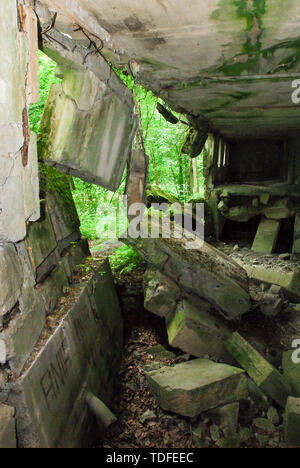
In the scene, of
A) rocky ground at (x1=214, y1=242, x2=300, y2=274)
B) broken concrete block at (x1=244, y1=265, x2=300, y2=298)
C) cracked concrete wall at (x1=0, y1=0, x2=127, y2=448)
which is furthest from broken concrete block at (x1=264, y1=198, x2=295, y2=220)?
cracked concrete wall at (x1=0, y1=0, x2=127, y2=448)

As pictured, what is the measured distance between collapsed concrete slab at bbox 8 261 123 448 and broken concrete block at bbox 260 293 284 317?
285 centimetres

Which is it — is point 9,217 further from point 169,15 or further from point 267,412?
point 267,412

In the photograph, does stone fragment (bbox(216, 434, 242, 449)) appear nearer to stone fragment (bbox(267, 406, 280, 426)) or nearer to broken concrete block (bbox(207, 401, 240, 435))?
broken concrete block (bbox(207, 401, 240, 435))

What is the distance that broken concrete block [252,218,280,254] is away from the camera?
9047mm

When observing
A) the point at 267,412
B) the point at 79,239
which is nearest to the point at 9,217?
the point at 79,239

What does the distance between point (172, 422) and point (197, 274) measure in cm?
220

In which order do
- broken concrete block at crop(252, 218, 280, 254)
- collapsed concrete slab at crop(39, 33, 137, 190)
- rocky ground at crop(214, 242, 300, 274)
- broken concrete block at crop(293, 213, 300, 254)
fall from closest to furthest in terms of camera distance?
collapsed concrete slab at crop(39, 33, 137, 190) → rocky ground at crop(214, 242, 300, 274) → broken concrete block at crop(293, 213, 300, 254) → broken concrete block at crop(252, 218, 280, 254)

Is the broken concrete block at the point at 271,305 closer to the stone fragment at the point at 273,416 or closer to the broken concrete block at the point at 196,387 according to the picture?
the stone fragment at the point at 273,416

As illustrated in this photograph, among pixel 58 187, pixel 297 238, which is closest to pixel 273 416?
pixel 58 187

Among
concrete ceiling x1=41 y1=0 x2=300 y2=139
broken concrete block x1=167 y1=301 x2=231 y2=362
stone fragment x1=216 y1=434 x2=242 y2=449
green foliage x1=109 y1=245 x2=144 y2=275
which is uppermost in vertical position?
concrete ceiling x1=41 y1=0 x2=300 y2=139

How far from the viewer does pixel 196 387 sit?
→ 145 inches

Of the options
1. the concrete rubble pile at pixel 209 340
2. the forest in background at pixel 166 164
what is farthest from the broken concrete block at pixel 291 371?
the forest in background at pixel 166 164

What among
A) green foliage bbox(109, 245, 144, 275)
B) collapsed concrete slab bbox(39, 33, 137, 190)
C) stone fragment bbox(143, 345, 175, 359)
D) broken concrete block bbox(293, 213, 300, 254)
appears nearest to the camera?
collapsed concrete slab bbox(39, 33, 137, 190)

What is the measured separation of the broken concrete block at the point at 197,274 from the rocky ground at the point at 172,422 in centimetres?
107
